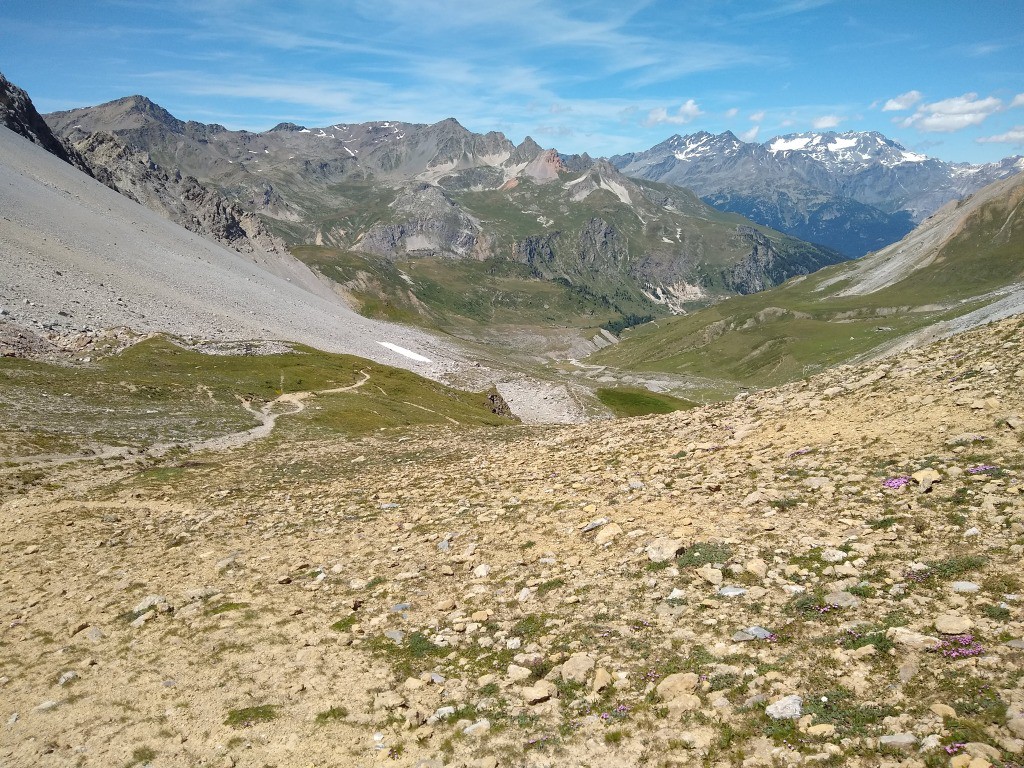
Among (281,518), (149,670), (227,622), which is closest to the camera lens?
(149,670)

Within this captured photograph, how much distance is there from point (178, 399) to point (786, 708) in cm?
6401

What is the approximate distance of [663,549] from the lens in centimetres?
1730

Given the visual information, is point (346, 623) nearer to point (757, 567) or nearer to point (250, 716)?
point (250, 716)

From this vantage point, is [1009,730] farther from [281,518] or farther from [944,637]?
[281,518]

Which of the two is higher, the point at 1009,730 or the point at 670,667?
the point at 1009,730

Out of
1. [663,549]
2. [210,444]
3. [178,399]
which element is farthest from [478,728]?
[178,399]

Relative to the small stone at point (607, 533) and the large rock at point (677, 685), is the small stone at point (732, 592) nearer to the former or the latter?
the large rock at point (677, 685)

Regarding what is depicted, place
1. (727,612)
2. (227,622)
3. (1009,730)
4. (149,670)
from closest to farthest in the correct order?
1. (1009,730)
2. (727,612)
3. (149,670)
4. (227,622)

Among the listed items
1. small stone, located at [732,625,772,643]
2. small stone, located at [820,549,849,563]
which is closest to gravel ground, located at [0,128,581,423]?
small stone, located at [732,625,772,643]

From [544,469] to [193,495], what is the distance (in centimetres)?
1993

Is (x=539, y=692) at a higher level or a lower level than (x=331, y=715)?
higher

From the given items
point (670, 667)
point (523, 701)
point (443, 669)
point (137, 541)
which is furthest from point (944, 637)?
point (137, 541)

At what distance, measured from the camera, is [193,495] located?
107 feet

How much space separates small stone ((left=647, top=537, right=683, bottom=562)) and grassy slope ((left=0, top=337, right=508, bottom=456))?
41020mm
